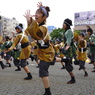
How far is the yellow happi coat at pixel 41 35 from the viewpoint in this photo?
12.6 feet

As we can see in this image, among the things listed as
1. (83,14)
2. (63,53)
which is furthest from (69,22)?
(83,14)

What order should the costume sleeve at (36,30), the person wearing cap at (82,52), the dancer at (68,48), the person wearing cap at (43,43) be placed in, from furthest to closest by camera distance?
1. the person wearing cap at (82,52)
2. the dancer at (68,48)
3. the person wearing cap at (43,43)
4. the costume sleeve at (36,30)

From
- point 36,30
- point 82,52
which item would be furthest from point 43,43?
point 82,52

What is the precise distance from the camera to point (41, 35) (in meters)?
3.99

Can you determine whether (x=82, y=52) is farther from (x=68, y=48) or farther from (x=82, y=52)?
(x=68, y=48)

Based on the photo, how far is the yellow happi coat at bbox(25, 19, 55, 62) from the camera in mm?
3850

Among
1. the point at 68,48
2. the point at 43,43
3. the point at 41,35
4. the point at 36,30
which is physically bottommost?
the point at 68,48

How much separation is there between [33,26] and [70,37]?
2149 millimetres

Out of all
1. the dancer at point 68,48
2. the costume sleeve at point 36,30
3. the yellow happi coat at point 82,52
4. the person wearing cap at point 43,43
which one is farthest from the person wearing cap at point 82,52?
the costume sleeve at point 36,30

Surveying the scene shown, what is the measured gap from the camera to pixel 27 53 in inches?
267

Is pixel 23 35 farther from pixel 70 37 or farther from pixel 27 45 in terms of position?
pixel 70 37

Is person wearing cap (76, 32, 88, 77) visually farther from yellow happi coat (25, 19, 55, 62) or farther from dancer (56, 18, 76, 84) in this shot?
yellow happi coat (25, 19, 55, 62)

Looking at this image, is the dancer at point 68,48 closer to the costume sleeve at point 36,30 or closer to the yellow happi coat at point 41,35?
the yellow happi coat at point 41,35

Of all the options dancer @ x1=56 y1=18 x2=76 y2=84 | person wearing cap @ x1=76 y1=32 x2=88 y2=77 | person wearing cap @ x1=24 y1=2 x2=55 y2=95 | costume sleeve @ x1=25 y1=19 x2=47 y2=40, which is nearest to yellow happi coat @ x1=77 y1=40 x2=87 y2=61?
person wearing cap @ x1=76 y1=32 x2=88 y2=77
